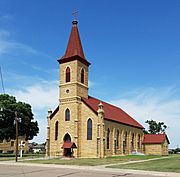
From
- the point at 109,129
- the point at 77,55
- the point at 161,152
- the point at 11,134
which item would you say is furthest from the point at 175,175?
the point at 161,152

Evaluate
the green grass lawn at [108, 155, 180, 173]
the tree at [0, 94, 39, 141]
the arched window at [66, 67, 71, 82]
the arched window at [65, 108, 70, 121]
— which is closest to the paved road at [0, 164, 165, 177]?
the green grass lawn at [108, 155, 180, 173]

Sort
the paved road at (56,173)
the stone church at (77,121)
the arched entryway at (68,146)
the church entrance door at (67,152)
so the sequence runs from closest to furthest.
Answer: the paved road at (56,173) → the stone church at (77,121) → the arched entryway at (68,146) → the church entrance door at (67,152)

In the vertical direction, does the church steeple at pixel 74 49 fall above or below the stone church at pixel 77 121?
above

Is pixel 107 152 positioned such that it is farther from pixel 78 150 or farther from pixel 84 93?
pixel 84 93

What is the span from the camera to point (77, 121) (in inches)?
1844

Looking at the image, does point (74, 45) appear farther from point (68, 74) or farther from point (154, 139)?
point (154, 139)

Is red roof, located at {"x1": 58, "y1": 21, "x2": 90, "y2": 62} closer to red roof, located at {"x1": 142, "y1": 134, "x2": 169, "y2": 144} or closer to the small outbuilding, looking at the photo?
red roof, located at {"x1": 142, "y1": 134, "x2": 169, "y2": 144}

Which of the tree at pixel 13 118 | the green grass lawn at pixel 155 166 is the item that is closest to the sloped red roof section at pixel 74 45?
the tree at pixel 13 118

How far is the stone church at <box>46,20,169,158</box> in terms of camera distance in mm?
45906

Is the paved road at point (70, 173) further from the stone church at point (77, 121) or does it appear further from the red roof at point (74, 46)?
the red roof at point (74, 46)

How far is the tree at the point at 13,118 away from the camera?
52.8 meters

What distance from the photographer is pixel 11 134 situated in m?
53.5

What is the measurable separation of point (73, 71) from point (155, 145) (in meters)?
26.8

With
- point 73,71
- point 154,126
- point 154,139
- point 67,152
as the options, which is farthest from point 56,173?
point 154,126
